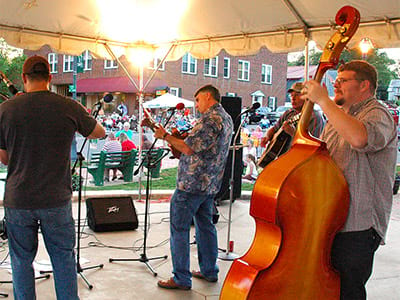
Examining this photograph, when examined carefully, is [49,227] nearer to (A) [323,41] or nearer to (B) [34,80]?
(B) [34,80]

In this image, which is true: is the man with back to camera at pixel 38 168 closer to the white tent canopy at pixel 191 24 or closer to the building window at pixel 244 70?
the white tent canopy at pixel 191 24

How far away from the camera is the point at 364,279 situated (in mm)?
2156

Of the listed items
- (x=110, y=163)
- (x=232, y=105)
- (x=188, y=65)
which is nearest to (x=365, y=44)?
(x=232, y=105)

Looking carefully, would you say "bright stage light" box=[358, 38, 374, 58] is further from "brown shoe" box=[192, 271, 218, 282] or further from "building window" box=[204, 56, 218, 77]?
"building window" box=[204, 56, 218, 77]

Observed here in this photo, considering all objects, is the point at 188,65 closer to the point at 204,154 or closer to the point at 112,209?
the point at 112,209

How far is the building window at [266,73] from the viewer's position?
32031 millimetres

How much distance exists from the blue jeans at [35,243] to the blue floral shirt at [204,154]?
1045 mm

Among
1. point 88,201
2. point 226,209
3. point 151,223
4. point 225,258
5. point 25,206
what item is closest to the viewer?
point 25,206

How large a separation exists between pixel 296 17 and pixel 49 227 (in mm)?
3296

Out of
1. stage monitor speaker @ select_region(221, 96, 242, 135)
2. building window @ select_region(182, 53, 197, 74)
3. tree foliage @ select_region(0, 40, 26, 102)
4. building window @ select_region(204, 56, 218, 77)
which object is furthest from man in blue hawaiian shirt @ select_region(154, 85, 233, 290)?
tree foliage @ select_region(0, 40, 26, 102)

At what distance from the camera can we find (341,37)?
2062 mm

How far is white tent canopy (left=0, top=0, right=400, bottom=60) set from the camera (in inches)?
173

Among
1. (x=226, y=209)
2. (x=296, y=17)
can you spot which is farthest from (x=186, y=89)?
(x=296, y=17)

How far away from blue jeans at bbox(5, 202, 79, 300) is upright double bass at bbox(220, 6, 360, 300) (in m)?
1.05
